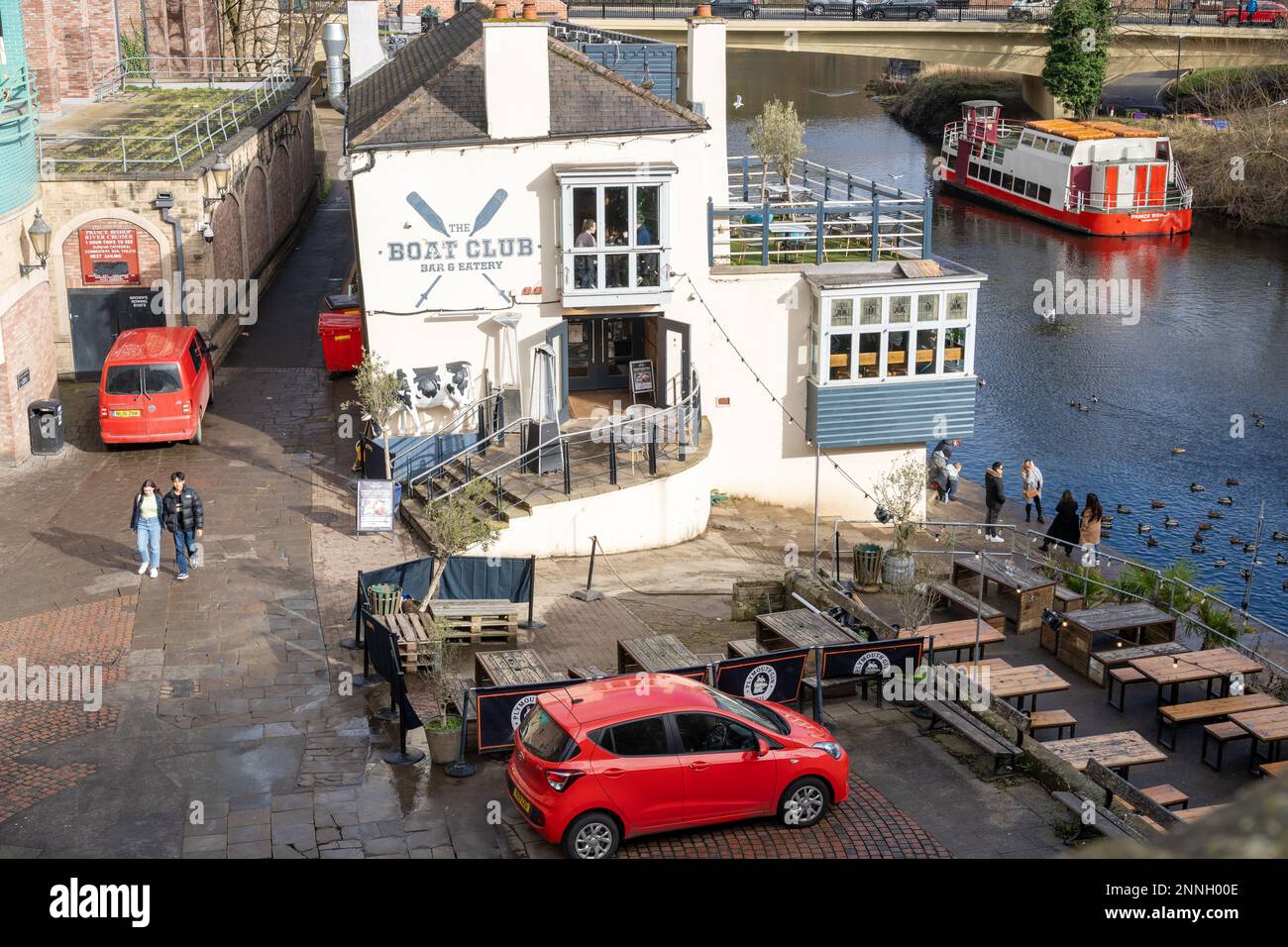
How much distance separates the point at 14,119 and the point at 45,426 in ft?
19.0

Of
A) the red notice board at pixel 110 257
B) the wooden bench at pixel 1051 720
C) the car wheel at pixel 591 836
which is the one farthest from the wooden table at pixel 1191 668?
the red notice board at pixel 110 257

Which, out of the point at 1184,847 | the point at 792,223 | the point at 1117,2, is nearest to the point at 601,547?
the point at 792,223

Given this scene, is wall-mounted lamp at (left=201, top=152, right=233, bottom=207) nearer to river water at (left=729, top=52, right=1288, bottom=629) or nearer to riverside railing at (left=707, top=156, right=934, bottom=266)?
riverside railing at (left=707, top=156, right=934, bottom=266)

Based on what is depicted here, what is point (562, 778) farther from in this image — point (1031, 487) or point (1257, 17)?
point (1257, 17)

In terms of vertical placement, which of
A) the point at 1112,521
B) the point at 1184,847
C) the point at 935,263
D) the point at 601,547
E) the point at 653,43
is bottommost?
the point at 1112,521

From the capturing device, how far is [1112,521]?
32500 millimetres

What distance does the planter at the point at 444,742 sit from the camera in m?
15.0

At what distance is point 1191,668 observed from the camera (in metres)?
18.7

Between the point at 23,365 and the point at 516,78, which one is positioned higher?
the point at 516,78

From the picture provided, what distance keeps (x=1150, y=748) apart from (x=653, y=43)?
20.6 m

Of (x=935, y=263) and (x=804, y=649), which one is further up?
(x=935, y=263)

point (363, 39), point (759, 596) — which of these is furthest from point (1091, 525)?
point (363, 39)

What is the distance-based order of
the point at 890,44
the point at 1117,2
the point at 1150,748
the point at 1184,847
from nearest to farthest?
the point at 1184,847 → the point at 1150,748 → the point at 890,44 → the point at 1117,2

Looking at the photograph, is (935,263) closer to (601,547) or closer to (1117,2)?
(601,547)
